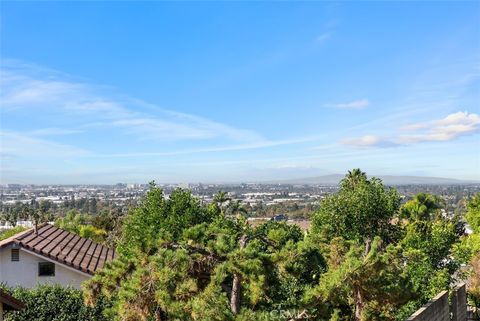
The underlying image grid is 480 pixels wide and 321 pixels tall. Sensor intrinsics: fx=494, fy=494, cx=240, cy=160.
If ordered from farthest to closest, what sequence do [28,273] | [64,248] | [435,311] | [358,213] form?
[358,213], [64,248], [28,273], [435,311]

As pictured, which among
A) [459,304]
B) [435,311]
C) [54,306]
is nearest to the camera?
[435,311]

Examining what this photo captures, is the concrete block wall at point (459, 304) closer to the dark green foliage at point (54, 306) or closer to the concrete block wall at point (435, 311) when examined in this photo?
the concrete block wall at point (435, 311)

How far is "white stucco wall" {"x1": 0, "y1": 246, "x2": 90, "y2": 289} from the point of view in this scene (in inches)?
639

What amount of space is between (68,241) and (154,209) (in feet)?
25.0

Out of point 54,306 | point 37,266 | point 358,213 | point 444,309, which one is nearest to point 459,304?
point 444,309

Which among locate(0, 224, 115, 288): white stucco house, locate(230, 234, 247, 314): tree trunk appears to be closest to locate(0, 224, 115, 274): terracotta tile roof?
locate(0, 224, 115, 288): white stucco house

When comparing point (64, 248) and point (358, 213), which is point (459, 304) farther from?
point (64, 248)

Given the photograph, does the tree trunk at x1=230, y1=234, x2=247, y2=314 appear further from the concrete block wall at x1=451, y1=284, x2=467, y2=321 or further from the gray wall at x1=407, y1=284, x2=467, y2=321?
the concrete block wall at x1=451, y1=284, x2=467, y2=321

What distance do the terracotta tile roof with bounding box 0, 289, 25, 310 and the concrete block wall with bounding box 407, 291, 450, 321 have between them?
7.13 metres

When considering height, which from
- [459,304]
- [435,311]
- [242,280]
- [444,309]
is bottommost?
[459,304]

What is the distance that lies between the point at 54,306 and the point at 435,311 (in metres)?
9.22

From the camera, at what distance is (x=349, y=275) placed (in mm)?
6898

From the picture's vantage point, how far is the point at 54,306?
12.7 meters

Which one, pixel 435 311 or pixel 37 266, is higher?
pixel 37 266
